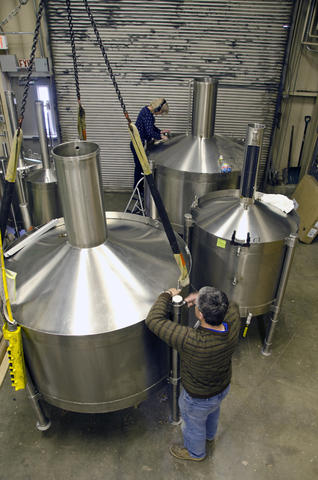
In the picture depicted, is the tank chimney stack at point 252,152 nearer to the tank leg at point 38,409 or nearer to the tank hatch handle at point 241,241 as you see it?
the tank hatch handle at point 241,241

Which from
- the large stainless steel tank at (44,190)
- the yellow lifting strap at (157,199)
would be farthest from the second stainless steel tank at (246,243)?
the large stainless steel tank at (44,190)

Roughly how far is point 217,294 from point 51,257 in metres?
1.18

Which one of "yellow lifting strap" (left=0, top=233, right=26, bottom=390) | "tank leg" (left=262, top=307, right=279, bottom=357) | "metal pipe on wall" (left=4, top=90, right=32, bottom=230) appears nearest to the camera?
"yellow lifting strap" (left=0, top=233, right=26, bottom=390)

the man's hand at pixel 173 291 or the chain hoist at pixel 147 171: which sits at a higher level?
the chain hoist at pixel 147 171

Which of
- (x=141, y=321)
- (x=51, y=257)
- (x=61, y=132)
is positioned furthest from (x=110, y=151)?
(x=141, y=321)

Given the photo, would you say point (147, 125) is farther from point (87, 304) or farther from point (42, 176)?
point (87, 304)

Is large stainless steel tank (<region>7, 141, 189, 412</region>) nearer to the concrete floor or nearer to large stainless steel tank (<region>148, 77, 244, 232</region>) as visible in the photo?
the concrete floor

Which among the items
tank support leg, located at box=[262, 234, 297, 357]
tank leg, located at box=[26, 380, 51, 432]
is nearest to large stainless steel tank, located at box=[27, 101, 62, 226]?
tank leg, located at box=[26, 380, 51, 432]

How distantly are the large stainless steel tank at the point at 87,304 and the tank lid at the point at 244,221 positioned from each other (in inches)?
31.2

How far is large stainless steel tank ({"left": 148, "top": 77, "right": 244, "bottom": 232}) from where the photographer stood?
414 cm

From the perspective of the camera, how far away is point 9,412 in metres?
2.96

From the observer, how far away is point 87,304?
2.16m

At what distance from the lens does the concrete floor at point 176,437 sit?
2.56m

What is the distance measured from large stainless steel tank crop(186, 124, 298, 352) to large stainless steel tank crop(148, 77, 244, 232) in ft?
2.58
